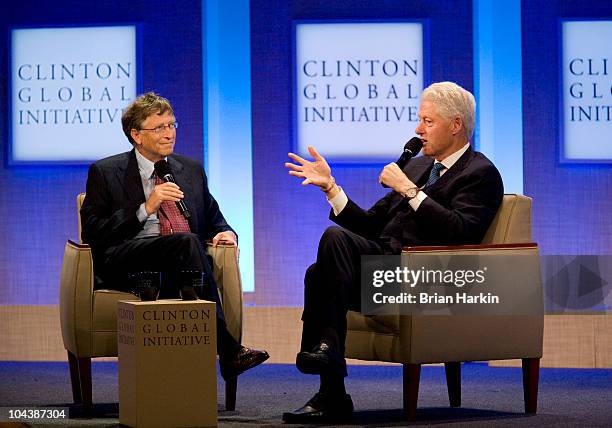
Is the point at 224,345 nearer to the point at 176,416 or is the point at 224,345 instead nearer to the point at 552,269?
the point at 176,416

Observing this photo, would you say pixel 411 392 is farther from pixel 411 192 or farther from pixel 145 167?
pixel 145 167

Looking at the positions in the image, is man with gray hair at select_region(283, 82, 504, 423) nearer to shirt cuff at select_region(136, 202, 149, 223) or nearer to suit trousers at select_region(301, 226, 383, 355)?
suit trousers at select_region(301, 226, 383, 355)

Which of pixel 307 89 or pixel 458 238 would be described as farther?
pixel 307 89

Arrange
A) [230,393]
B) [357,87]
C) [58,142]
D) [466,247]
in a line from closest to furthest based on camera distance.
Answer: [466,247]
[230,393]
[357,87]
[58,142]

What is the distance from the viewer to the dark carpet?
383 cm

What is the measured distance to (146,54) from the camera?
246 inches

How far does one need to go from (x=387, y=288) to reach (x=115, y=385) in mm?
1650

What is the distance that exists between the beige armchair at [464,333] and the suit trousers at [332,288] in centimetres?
17

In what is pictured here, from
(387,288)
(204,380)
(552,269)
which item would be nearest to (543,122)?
(552,269)

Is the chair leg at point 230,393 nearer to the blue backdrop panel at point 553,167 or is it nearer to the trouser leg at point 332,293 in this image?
the trouser leg at point 332,293

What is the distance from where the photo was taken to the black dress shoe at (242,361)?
400 centimetres

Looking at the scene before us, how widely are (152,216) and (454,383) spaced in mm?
1360

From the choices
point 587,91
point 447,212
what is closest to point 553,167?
point 587,91

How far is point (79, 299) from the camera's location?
4.14 m
